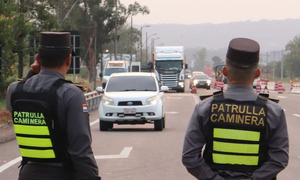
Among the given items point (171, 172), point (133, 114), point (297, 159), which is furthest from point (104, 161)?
point (133, 114)

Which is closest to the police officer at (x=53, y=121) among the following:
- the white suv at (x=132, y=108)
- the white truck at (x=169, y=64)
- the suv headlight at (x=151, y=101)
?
the white suv at (x=132, y=108)

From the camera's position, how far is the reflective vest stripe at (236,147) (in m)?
4.62

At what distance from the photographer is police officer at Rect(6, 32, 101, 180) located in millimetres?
4648

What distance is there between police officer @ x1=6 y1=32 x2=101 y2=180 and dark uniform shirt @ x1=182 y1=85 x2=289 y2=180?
24.9 inches

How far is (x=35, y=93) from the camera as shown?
484 cm

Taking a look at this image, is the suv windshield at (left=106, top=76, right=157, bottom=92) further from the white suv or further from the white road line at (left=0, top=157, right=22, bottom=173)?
the white road line at (left=0, top=157, right=22, bottom=173)

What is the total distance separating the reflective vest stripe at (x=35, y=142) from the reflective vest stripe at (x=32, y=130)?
39mm

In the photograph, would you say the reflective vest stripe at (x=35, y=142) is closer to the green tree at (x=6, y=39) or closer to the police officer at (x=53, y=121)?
the police officer at (x=53, y=121)

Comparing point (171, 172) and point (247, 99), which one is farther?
point (171, 172)

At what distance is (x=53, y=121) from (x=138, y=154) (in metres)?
9.79

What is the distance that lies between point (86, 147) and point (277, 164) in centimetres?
118

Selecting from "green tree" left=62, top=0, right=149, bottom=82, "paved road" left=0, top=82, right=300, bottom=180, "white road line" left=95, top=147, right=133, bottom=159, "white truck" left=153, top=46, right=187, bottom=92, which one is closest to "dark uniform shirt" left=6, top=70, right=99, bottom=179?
"paved road" left=0, top=82, right=300, bottom=180

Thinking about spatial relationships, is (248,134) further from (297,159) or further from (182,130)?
(182,130)

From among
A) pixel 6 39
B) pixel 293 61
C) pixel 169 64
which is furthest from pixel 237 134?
pixel 293 61
